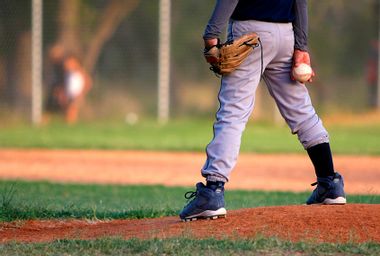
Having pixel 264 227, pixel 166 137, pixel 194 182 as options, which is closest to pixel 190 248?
pixel 264 227

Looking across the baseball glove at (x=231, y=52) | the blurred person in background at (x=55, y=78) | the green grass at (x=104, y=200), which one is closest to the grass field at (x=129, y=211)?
the green grass at (x=104, y=200)

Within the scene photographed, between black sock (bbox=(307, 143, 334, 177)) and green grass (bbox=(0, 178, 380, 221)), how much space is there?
1.33 meters

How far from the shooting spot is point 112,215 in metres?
6.67

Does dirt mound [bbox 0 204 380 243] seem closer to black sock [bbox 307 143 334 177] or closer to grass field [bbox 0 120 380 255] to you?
grass field [bbox 0 120 380 255]

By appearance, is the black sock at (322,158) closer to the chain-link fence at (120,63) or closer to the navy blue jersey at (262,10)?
the navy blue jersey at (262,10)

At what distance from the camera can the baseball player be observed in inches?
215

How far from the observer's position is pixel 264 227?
5270 mm

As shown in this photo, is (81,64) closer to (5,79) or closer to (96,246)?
(5,79)

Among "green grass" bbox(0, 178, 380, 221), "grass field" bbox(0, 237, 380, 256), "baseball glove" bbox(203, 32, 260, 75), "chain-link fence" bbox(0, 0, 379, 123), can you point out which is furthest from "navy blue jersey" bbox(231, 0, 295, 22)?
"chain-link fence" bbox(0, 0, 379, 123)

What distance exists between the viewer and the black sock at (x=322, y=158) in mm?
5852

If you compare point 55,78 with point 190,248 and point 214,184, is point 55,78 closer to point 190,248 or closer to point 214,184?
point 214,184

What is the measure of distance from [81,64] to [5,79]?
1.89 m

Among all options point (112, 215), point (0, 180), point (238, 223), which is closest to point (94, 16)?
point (0, 180)

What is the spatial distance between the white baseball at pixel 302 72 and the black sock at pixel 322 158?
1.56 feet
